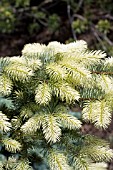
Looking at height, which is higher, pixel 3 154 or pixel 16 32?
pixel 16 32

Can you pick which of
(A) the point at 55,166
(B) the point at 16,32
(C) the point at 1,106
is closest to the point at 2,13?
(B) the point at 16,32

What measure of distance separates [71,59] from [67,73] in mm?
86

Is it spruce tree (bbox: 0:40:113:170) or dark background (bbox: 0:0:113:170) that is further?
dark background (bbox: 0:0:113:170)

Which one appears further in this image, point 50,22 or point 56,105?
point 50,22

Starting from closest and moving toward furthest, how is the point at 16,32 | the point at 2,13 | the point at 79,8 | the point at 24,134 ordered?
1. the point at 24,134
2. the point at 2,13
3. the point at 79,8
4. the point at 16,32

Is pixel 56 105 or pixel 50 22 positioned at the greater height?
pixel 50 22

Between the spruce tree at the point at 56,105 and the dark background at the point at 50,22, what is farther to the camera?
the dark background at the point at 50,22

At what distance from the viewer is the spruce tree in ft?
4.76

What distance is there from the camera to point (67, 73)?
5.00 feet

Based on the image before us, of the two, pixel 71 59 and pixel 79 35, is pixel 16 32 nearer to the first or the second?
pixel 79 35

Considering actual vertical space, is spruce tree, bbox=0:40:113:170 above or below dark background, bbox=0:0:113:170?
below

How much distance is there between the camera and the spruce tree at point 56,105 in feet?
4.76

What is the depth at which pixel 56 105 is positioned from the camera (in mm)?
1553

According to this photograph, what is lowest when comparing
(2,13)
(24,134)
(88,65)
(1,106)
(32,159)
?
(32,159)
